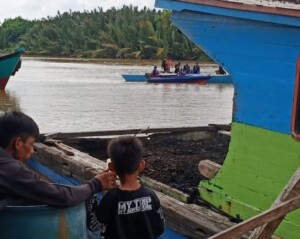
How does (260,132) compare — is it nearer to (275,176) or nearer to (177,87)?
(275,176)

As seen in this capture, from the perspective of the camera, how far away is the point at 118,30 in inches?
1939

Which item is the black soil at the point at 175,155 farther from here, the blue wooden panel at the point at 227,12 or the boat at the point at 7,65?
the boat at the point at 7,65

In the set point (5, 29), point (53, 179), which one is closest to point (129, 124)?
point (53, 179)

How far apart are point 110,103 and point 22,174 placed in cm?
1730

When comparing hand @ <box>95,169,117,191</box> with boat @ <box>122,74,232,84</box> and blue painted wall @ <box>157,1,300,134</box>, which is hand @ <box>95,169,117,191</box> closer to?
blue painted wall @ <box>157,1,300,134</box>

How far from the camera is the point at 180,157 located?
6820 millimetres

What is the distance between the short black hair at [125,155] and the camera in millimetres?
2576

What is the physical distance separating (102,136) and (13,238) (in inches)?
209

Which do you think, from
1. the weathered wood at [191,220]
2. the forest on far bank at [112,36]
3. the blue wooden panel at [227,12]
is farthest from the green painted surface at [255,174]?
the forest on far bank at [112,36]

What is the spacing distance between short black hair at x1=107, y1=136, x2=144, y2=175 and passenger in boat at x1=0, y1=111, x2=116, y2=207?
0.19 meters

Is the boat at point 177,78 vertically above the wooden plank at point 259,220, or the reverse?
the wooden plank at point 259,220

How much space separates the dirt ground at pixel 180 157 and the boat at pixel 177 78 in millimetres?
19597

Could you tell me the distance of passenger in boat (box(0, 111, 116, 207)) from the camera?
2.37m

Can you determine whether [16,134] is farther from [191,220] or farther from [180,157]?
[180,157]
